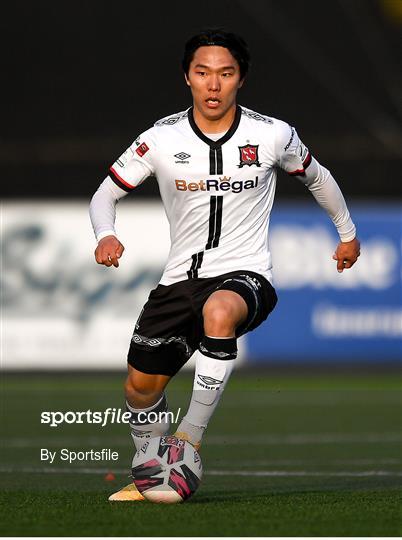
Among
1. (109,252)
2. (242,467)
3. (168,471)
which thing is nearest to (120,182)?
(109,252)

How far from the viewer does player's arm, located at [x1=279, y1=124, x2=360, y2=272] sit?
302 inches

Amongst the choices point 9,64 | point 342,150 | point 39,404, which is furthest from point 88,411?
point 9,64

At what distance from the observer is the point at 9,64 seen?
23641mm

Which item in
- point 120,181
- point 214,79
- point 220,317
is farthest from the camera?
point 120,181

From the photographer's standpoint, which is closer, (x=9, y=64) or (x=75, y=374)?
(x=75, y=374)

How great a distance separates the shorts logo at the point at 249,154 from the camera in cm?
755

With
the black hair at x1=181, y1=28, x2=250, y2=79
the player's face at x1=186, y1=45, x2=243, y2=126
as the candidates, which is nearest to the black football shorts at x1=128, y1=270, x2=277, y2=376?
the player's face at x1=186, y1=45, x2=243, y2=126

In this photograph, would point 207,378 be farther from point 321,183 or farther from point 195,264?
point 321,183

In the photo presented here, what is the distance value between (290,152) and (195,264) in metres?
0.73

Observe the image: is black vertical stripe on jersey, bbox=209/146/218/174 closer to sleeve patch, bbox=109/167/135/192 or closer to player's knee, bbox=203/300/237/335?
sleeve patch, bbox=109/167/135/192

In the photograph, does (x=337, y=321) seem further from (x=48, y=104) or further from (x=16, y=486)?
(x=16, y=486)

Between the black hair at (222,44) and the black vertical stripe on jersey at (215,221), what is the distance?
621mm

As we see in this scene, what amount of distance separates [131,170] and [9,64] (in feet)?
53.6

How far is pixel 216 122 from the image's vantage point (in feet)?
24.9
